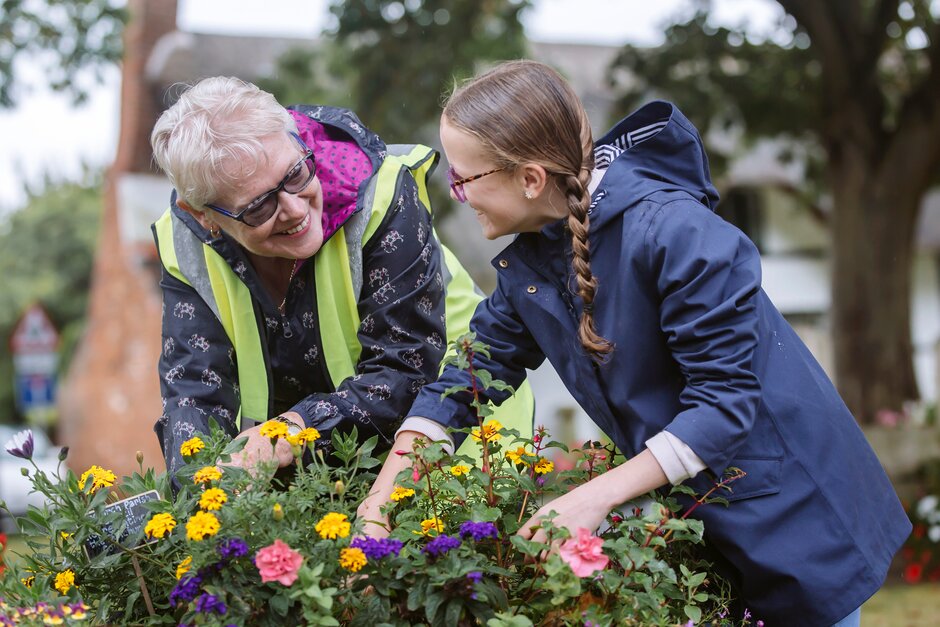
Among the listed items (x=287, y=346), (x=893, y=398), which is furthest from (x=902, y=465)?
(x=287, y=346)

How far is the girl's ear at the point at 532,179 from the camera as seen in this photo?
2.07 metres

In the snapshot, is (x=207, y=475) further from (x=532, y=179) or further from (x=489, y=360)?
(x=532, y=179)

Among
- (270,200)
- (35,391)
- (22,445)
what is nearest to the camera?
(22,445)

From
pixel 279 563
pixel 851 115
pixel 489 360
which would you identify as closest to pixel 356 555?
pixel 279 563

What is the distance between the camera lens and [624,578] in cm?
185

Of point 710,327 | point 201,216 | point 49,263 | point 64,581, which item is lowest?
point 49,263

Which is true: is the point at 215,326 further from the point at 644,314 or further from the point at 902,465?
the point at 902,465

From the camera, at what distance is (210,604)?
172 cm

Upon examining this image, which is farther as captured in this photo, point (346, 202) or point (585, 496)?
point (346, 202)

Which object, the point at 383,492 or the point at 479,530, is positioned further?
the point at 383,492

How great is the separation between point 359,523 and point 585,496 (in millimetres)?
398

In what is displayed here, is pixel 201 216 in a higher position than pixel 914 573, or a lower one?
higher

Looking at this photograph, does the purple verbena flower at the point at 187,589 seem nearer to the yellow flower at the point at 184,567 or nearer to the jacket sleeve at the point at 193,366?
the yellow flower at the point at 184,567

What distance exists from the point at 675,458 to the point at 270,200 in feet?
3.52
